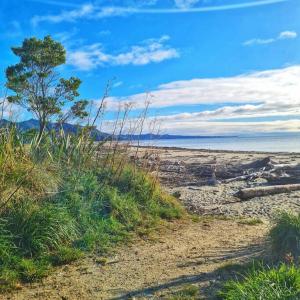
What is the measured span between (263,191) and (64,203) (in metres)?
7.19

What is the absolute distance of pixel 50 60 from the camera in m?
28.7

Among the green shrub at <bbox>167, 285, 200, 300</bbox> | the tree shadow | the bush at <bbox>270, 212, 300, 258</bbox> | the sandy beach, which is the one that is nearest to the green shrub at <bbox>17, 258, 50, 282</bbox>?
the tree shadow

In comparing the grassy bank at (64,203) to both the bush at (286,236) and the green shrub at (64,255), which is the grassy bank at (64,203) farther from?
the bush at (286,236)

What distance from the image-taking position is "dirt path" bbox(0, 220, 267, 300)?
521cm

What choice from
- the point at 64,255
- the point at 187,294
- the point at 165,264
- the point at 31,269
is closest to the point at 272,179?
the point at 165,264

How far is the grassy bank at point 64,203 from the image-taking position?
6.20 m

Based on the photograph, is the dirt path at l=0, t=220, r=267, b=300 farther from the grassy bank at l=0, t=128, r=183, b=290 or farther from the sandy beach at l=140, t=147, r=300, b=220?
the sandy beach at l=140, t=147, r=300, b=220

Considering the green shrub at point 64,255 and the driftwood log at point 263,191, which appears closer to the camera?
the green shrub at point 64,255

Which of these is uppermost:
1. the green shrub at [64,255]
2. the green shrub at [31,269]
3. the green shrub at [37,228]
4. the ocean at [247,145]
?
the ocean at [247,145]

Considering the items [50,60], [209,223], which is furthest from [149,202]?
[50,60]

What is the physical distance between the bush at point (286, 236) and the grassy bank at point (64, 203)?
8.65 feet

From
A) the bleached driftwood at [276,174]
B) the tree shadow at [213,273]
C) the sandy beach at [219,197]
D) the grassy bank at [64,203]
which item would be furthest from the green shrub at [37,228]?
the bleached driftwood at [276,174]

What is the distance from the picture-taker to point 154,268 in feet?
19.8

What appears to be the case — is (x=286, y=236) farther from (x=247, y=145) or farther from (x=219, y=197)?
(x=247, y=145)
